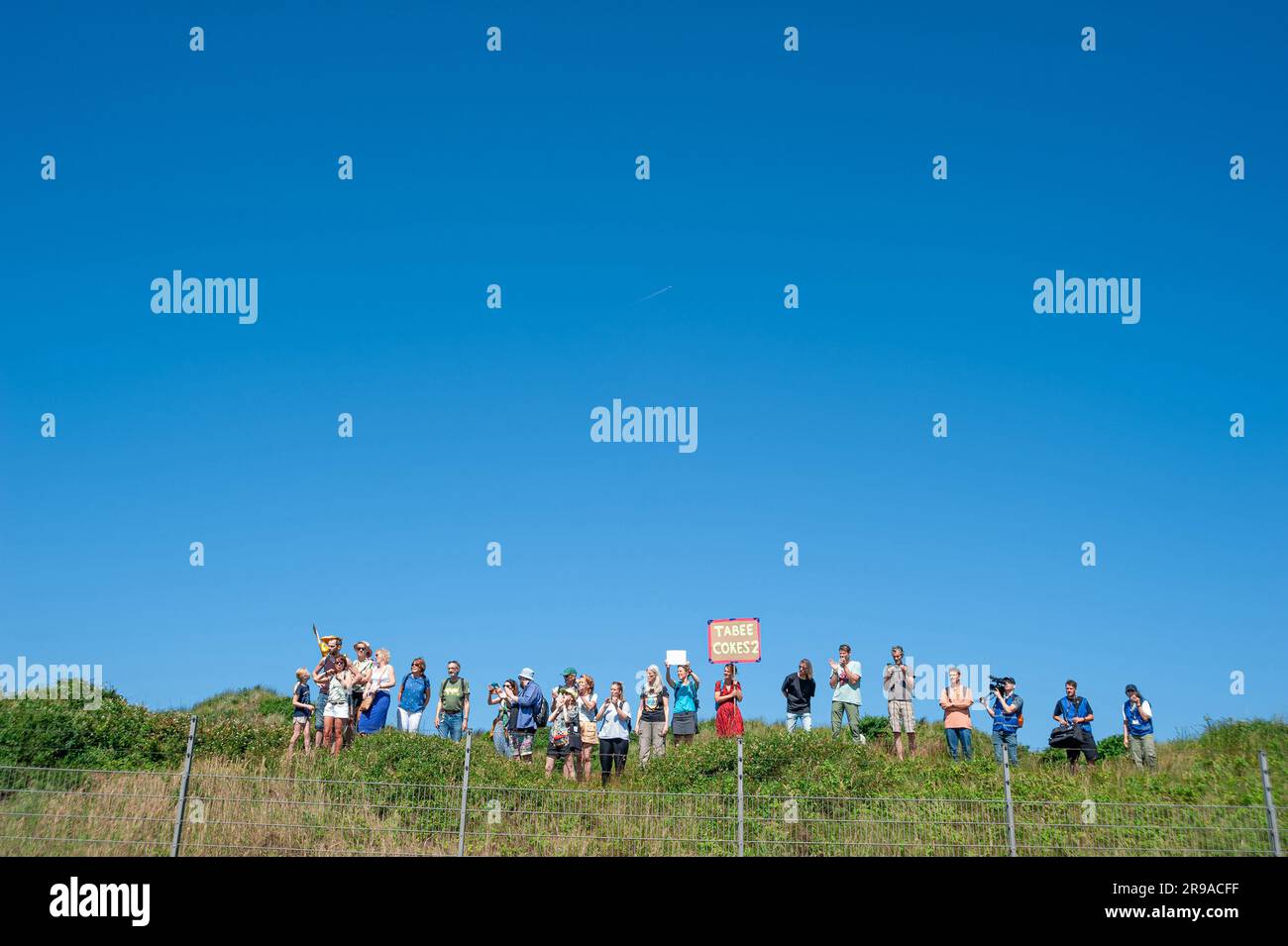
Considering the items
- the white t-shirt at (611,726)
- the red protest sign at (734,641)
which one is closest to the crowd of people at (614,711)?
the white t-shirt at (611,726)

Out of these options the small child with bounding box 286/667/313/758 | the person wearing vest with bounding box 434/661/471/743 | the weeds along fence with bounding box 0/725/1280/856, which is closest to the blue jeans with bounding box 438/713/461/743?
the person wearing vest with bounding box 434/661/471/743

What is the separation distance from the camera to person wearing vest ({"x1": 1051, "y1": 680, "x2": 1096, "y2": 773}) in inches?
756

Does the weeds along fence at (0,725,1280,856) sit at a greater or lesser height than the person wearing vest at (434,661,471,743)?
lesser

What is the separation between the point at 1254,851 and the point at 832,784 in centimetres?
638

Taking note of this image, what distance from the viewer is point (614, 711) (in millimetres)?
18438

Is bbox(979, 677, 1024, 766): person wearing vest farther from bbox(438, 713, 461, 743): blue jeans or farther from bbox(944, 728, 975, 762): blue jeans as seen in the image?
bbox(438, 713, 461, 743): blue jeans

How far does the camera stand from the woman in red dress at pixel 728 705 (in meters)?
21.7

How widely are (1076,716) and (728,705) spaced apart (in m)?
6.96

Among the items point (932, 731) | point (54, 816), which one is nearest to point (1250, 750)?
point (932, 731)

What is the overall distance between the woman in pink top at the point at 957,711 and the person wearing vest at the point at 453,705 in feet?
30.7

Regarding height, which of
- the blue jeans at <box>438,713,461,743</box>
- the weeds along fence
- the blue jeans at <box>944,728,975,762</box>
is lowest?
the weeds along fence

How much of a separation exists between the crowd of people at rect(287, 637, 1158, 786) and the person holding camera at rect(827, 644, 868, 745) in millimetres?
23
